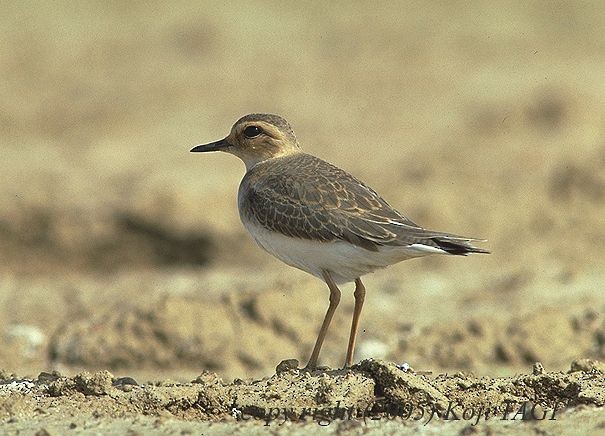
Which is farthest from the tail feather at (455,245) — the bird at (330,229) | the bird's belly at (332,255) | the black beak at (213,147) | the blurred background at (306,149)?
the blurred background at (306,149)

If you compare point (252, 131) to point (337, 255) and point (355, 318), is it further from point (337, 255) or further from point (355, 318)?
point (355, 318)

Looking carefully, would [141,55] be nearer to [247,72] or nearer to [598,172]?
[247,72]

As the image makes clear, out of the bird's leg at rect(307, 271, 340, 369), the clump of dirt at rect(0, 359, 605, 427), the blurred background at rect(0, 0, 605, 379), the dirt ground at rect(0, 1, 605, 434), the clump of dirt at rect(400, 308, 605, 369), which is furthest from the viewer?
the blurred background at rect(0, 0, 605, 379)

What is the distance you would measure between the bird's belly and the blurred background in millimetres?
2945

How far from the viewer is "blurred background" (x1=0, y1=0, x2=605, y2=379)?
11594 mm

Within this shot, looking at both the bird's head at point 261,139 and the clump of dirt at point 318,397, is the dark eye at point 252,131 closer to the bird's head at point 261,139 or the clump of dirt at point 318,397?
the bird's head at point 261,139

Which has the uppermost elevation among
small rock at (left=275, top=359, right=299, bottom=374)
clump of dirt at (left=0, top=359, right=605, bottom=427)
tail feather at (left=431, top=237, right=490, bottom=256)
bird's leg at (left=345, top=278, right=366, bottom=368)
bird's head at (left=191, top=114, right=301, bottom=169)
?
bird's head at (left=191, top=114, right=301, bottom=169)

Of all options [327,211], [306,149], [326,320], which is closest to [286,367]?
[326,320]

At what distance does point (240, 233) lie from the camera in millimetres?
15406

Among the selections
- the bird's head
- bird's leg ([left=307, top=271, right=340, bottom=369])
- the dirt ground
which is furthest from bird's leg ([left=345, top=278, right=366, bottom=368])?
the bird's head

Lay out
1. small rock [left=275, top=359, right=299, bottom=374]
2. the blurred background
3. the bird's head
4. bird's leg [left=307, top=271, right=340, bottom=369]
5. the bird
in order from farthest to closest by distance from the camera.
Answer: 1. the blurred background
2. the bird's head
3. bird's leg [left=307, top=271, right=340, bottom=369]
4. the bird
5. small rock [left=275, top=359, right=299, bottom=374]

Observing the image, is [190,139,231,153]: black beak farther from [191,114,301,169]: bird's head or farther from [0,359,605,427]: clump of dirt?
[0,359,605,427]: clump of dirt

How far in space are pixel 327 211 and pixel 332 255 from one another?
31 centimetres

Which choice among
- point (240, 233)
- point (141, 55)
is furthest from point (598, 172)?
point (141, 55)
